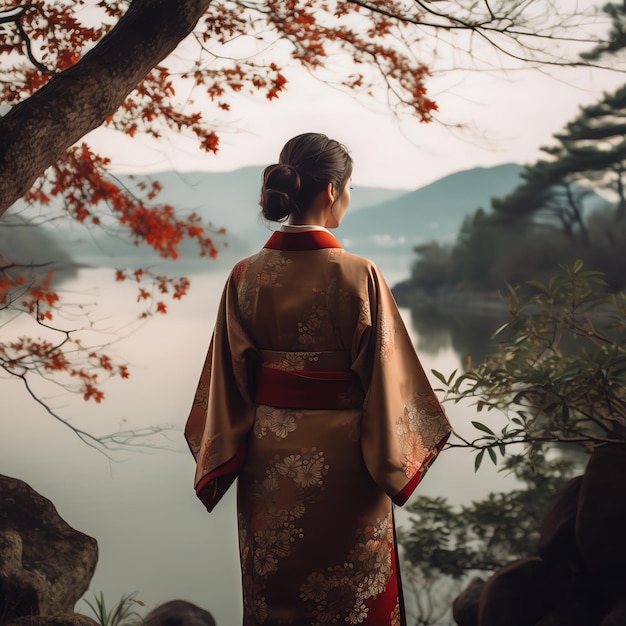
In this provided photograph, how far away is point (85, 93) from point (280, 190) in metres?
0.70

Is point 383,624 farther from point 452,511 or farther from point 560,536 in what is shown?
point 452,511

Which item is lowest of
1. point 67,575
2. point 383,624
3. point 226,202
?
point 67,575

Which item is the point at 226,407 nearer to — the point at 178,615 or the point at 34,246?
the point at 178,615

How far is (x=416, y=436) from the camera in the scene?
1843mm

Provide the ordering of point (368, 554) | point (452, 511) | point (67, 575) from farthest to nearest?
point (452, 511) < point (67, 575) < point (368, 554)

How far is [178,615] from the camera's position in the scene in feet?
9.86

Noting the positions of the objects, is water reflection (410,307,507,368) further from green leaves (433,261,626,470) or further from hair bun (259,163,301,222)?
hair bun (259,163,301,222)

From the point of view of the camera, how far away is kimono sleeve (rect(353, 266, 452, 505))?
177 cm

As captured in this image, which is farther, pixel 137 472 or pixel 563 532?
pixel 137 472

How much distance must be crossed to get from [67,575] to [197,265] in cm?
202

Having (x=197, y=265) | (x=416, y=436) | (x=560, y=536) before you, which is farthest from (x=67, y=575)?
(x=197, y=265)

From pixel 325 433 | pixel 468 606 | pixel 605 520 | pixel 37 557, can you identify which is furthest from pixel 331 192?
pixel 468 606

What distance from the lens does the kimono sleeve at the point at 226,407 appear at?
1871 mm

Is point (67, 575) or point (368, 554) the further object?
point (67, 575)
